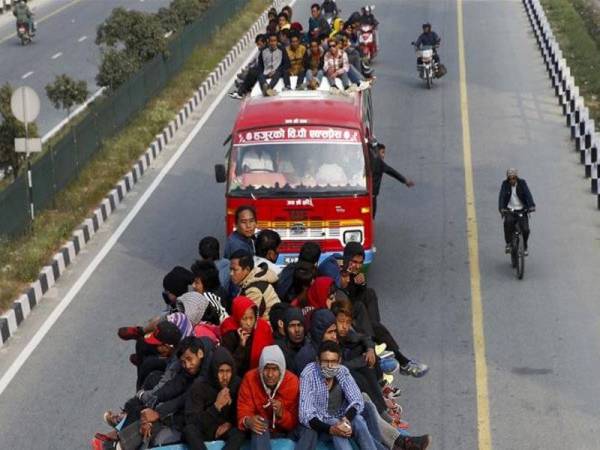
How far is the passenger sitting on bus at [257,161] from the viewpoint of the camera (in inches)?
727

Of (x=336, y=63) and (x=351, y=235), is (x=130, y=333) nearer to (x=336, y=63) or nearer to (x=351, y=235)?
(x=351, y=235)

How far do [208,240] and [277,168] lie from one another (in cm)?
434

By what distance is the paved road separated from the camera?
40.8 metres

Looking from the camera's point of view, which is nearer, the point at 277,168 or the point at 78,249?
the point at 277,168

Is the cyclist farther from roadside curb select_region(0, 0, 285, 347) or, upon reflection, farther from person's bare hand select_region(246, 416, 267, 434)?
person's bare hand select_region(246, 416, 267, 434)

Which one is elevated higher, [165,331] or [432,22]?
[165,331]

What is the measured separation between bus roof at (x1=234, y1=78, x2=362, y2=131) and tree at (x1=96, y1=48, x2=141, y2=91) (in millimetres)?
14244

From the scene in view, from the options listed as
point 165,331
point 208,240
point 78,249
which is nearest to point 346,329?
point 165,331

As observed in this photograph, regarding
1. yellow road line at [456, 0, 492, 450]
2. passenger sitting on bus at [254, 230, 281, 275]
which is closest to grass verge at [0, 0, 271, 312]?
passenger sitting on bus at [254, 230, 281, 275]

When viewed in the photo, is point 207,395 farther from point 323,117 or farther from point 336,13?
point 336,13

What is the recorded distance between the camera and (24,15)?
4794cm

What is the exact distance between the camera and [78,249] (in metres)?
21.7

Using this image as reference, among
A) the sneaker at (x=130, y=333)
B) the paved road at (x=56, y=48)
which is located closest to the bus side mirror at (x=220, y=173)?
the sneaker at (x=130, y=333)

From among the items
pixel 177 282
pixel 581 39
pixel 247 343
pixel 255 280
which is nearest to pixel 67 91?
pixel 581 39
